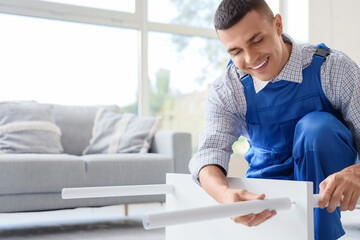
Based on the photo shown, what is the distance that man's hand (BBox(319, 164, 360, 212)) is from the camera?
105 cm

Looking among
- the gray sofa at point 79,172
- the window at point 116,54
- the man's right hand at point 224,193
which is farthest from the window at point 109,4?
the man's right hand at point 224,193

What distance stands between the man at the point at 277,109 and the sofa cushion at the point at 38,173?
1.35 metres

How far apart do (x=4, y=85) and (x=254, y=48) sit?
3.12 meters

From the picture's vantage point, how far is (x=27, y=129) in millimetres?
3023

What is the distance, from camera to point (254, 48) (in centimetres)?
128

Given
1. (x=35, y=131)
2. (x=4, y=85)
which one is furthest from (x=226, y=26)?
(x=4, y=85)

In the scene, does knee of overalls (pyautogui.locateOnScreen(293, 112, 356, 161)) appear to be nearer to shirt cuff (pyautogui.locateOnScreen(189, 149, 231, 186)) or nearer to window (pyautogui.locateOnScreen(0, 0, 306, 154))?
shirt cuff (pyautogui.locateOnScreen(189, 149, 231, 186))

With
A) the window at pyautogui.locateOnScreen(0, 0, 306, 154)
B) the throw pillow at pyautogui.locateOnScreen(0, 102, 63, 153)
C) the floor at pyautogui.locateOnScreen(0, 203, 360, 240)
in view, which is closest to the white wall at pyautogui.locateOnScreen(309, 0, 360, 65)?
the window at pyautogui.locateOnScreen(0, 0, 306, 154)

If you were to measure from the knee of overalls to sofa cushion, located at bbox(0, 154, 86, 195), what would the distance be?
1.61m

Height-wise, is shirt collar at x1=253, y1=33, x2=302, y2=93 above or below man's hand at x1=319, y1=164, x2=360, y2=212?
above

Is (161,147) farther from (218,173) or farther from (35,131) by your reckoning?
(218,173)

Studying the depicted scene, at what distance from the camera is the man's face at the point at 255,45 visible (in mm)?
1267

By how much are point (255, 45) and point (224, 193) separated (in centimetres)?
42

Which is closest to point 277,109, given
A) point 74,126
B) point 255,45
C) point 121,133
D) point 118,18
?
point 255,45
